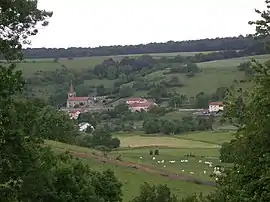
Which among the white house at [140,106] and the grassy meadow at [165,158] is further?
the white house at [140,106]

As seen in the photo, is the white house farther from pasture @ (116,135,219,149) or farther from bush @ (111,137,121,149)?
bush @ (111,137,121,149)

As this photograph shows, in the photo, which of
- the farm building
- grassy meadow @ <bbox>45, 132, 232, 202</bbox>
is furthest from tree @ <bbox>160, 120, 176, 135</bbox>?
the farm building

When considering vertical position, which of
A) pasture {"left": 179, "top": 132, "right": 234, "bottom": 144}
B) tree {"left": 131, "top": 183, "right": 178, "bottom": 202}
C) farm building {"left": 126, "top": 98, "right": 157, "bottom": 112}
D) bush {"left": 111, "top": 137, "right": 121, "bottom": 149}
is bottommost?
bush {"left": 111, "top": 137, "right": 121, "bottom": 149}

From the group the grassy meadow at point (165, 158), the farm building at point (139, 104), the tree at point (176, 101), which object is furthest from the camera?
the farm building at point (139, 104)

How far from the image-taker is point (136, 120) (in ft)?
517

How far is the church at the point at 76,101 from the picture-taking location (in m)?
192

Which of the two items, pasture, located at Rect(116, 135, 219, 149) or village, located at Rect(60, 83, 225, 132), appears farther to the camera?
village, located at Rect(60, 83, 225, 132)

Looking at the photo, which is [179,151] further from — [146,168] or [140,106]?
[140,106]

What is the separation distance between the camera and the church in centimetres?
19225

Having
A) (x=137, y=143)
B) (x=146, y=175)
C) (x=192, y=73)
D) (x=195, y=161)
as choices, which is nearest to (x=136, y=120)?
(x=192, y=73)

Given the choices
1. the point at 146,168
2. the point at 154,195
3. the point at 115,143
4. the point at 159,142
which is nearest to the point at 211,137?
the point at 159,142

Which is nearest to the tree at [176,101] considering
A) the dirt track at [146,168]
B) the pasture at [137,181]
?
the dirt track at [146,168]

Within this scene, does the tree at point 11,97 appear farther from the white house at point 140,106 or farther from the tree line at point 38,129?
the white house at point 140,106

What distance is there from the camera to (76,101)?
192875 mm
